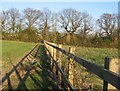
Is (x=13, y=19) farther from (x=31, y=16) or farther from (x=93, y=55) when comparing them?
(x=93, y=55)

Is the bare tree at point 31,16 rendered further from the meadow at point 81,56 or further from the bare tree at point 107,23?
the meadow at point 81,56

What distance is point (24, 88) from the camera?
5.70 meters

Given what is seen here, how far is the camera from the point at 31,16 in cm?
6894

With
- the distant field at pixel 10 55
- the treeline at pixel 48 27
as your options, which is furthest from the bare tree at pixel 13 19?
the distant field at pixel 10 55

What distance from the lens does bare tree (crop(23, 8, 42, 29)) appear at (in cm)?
6599

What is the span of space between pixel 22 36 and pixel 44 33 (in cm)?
542

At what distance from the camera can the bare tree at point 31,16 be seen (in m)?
66.0

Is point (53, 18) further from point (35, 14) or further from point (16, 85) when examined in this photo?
point (16, 85)

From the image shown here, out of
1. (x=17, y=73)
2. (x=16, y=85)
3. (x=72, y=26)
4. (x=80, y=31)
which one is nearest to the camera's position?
(x=16, y=85)

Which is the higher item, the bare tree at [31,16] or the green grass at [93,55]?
the bare tree at [31,16]

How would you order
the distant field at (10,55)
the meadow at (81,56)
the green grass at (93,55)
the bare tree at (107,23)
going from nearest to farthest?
the meadow at (81,56)
the distant field at (10,55)
the green grass at (93,55)
the bare tree at (107,23)

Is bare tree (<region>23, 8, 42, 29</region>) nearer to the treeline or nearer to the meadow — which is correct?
the treeline

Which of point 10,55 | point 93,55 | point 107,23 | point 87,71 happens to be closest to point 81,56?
point 87,71

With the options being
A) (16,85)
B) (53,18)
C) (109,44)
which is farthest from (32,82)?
(53,18)
